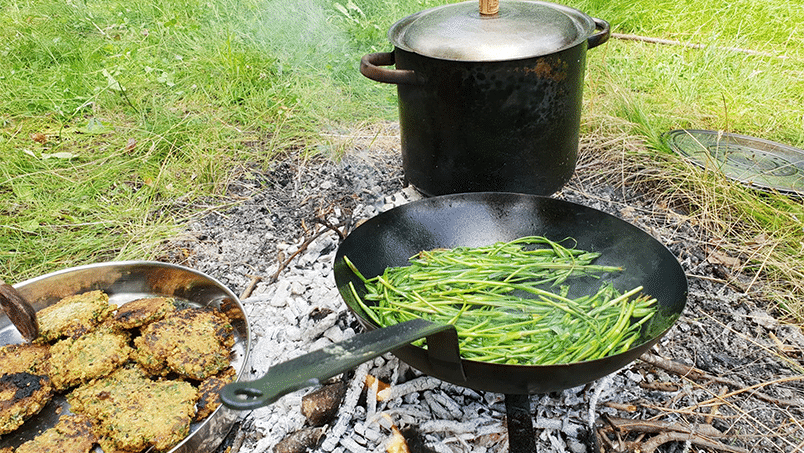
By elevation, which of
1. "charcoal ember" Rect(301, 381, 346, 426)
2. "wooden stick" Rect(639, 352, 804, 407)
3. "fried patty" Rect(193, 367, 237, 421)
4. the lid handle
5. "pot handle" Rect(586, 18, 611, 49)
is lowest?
"wooden stick" Rect(639, 352, 804, 407)

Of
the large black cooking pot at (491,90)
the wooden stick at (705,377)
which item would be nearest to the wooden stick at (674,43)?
the large black cooking pot at (491,90)

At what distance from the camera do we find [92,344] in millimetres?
2354

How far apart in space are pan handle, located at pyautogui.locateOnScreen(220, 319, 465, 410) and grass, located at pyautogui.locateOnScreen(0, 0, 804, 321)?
2312mm

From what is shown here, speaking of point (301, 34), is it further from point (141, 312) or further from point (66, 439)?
point (66, 439)

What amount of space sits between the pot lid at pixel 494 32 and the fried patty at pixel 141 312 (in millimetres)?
1796

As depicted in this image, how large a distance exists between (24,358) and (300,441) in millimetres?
1357

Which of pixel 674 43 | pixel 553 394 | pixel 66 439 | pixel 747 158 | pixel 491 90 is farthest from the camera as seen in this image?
pixel 674 43

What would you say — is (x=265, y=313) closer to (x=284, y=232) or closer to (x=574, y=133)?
(x=284, y=232)

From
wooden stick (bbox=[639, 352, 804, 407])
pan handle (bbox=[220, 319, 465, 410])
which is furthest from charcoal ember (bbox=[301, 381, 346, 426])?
wooden stick (bbox=[639, 352, 804, 407])

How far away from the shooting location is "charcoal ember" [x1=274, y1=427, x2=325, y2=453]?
2.11 m

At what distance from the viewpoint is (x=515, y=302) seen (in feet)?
7.11

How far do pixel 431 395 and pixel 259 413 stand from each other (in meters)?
0.76

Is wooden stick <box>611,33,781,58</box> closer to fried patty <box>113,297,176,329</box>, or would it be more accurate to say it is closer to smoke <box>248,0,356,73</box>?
smoke <box>248,0,356,73</box>

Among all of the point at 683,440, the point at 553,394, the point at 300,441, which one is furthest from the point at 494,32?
the point at 300,441
